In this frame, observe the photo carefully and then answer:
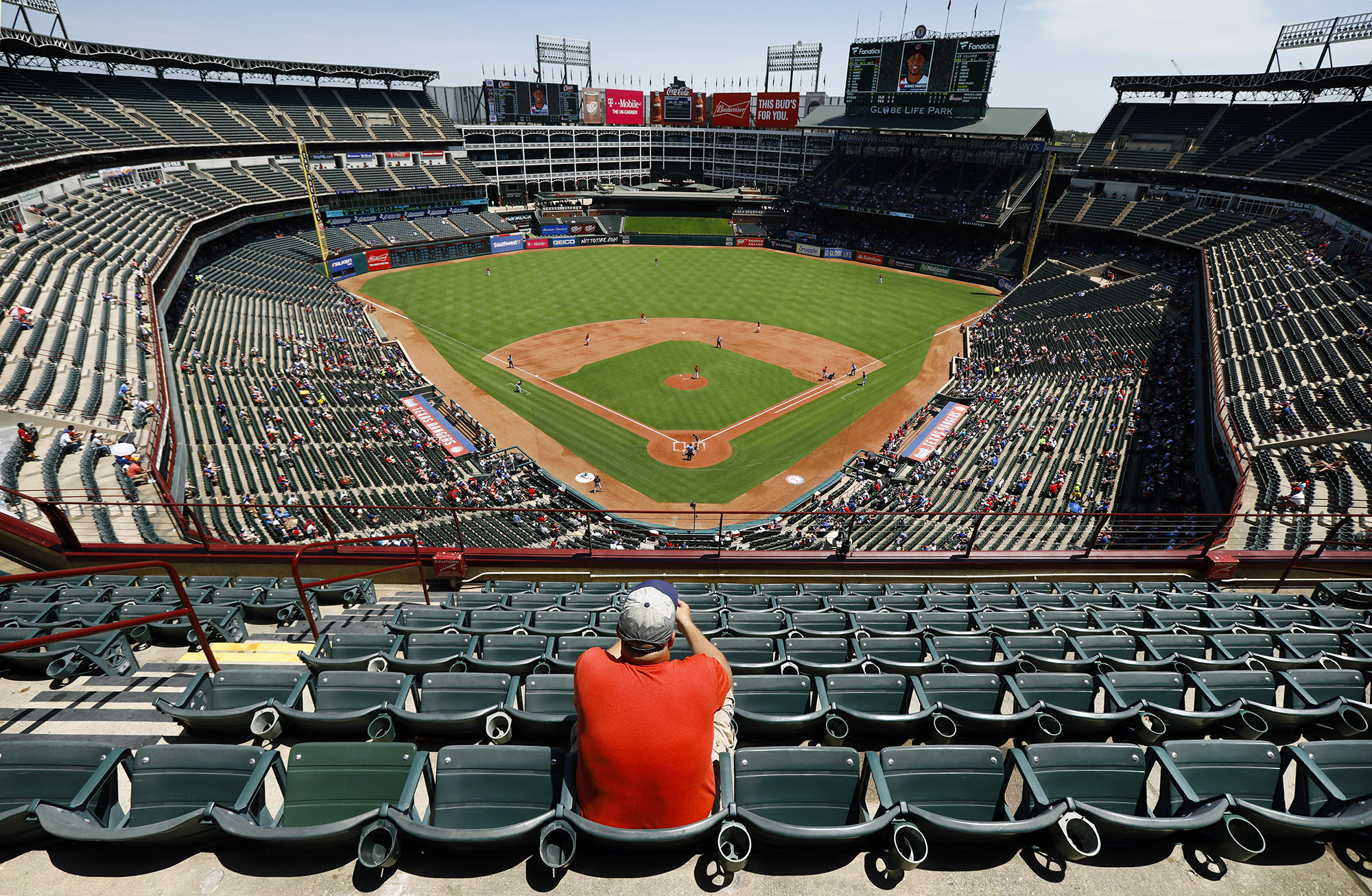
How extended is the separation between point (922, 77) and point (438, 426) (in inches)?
2655

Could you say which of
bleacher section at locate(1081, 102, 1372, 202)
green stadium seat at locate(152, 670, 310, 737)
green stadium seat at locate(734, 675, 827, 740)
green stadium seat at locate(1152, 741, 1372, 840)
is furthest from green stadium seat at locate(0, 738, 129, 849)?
bleacher section at locate(1081, 102, 1372, 202)

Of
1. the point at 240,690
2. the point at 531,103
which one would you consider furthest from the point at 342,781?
the point at 531,103

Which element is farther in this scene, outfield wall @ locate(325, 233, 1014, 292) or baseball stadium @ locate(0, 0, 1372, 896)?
outfield wall @ locate(325, 233, 1014, 292)

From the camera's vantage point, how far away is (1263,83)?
56438 millimetres

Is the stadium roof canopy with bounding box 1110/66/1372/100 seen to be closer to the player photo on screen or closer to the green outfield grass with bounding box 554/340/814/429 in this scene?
the player photo on screen

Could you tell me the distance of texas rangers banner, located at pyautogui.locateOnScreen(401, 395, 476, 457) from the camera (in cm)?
3306

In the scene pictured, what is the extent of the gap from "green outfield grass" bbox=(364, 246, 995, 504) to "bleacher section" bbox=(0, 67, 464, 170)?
2070 cm

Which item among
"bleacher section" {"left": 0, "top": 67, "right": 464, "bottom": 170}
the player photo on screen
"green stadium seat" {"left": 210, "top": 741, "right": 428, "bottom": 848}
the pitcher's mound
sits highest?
the player photo on screen

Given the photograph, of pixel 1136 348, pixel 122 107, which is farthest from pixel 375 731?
pixel 122 107

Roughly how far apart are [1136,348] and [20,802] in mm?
50271

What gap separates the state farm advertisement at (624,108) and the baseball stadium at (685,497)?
15.3 metres

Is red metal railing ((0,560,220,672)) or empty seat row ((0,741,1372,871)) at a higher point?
red metal railing ((0,560,220,672))

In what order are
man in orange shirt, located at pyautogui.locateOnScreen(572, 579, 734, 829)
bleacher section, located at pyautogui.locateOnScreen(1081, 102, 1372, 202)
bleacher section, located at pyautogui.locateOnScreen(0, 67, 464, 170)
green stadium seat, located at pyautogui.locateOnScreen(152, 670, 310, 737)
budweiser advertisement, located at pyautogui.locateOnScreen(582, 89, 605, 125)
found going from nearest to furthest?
man in orange shirt, located at pyautogui.locateOnScreen(572, 579, 734, 829) → green stadium seat, located at pyautogui.locateOnScreen(152, 670, 310, 737) → bleacher section, located at pyautogui.locateOnScreen(0, 67, 464, 170) → bleacher section, located at pyautogui.locateOnScreen(1081, 102, 1372, 202) → budweiser advertisement, located at pyautogui.locateOnScreen(582, 89, 605, 125)

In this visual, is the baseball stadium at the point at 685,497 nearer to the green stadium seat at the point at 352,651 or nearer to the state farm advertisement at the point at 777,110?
the green stadium seat at the point at 352,651
